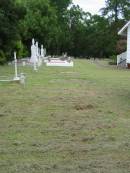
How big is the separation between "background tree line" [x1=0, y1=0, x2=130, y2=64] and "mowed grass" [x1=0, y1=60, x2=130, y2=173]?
26821 mm

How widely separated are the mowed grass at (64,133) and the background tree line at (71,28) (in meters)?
26.8

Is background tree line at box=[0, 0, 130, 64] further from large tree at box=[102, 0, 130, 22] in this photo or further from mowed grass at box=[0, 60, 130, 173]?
mowed grass at box=[0, 60, 130, 173]

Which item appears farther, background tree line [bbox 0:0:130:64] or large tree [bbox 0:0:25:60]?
background tree line [bbox 0:0:130:64]

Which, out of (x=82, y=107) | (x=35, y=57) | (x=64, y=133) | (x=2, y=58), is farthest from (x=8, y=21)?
(x=64, y=133)

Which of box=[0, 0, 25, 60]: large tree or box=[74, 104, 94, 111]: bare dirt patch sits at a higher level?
box=[0, 0, 25, 60]: large tree

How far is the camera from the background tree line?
6527 cm

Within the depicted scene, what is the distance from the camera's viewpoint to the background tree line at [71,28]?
2570 inches

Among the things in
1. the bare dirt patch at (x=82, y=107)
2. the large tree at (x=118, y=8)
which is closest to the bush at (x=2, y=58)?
the bare dirt patch at (x=82, y=107)

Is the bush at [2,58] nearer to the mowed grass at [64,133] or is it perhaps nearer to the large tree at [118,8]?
the mowed grass at [64,133]

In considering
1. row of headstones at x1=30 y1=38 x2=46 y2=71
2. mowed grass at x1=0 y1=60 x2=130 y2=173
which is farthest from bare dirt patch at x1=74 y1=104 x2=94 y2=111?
row of headstones at x1=30 y1=38 x2=46 y2=71

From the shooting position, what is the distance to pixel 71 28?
10812 centimetres

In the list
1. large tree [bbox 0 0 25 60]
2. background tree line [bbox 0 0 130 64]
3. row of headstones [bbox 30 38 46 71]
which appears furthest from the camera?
background tree line [bbox 0 0 130 64]

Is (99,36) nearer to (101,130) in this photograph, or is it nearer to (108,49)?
(108,49)

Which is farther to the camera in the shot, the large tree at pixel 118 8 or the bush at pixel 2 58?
the large tree at pixel 118 8
